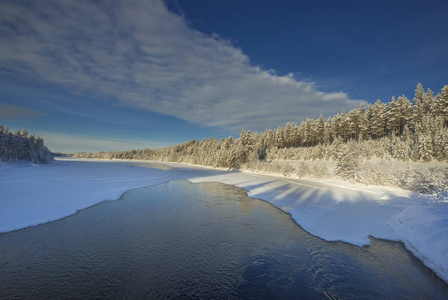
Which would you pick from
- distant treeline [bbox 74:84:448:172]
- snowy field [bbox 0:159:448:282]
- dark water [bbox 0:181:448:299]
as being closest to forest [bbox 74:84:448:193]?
distant treeline [bbox 74:84:448:172]

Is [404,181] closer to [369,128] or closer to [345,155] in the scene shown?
[345,155]

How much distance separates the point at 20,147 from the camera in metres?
63.1

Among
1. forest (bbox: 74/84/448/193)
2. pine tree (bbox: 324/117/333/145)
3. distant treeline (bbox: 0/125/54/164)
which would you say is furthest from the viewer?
pine tree (bbox: 324/117/333/145)

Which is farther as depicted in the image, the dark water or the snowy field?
the snowy field

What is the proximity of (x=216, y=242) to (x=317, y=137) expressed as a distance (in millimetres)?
78018

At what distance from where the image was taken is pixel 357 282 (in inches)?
272

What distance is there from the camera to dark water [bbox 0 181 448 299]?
6.36 metres

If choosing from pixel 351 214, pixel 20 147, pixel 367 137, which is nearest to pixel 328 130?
pixel 367 137

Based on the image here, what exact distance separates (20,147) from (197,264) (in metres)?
88.1

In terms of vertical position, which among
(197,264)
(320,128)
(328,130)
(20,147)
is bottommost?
(197,264)

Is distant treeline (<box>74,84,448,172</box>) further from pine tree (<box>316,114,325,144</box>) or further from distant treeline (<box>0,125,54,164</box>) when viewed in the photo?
distant treeline (<box>0,125,54,164</box>)

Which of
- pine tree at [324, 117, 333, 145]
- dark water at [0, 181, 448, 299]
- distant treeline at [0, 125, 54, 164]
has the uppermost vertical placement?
pine tree at [324, 117, 333, 145]

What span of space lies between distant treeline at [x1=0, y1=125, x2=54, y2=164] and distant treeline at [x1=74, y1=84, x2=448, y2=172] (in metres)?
64.0

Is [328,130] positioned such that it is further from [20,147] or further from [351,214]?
[20,147]
